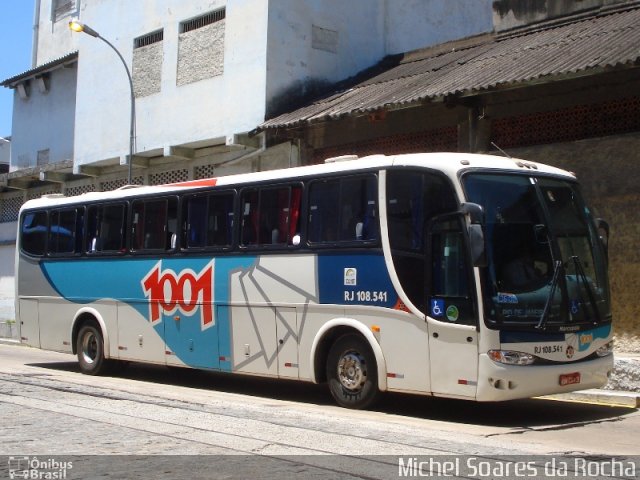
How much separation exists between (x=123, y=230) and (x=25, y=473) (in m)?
7.87

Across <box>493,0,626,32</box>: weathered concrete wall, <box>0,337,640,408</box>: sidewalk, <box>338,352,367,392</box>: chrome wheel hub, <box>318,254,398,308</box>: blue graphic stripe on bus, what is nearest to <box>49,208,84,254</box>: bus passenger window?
<box>318,254,398,308</box>: blue graphic stripe on bus

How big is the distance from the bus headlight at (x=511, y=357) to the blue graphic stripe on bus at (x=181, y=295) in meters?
4.01

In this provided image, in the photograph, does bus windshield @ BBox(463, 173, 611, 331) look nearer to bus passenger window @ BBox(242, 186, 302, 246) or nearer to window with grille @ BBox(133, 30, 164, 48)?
bus passenger window @ BBox(242, 186, 302, 246)

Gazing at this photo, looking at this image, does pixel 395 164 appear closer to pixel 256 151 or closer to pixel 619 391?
pixel 619 391

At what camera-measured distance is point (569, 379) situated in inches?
382

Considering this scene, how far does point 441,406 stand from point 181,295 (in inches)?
166

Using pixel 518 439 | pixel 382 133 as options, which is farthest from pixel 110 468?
pixel 382 133

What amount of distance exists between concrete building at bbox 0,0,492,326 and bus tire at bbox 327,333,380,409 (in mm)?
9683

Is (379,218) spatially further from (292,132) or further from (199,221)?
(292,132)

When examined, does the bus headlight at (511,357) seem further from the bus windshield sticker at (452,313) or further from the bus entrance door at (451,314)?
the bus windshield sticker at (452,313)

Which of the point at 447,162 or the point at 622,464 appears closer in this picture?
the point at 622,464

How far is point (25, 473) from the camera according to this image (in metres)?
6.91

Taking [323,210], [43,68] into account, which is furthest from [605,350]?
[43,68]

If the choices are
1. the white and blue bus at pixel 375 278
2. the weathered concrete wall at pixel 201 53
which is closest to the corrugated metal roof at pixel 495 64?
the weathered concrete wall at pixel 201 53
